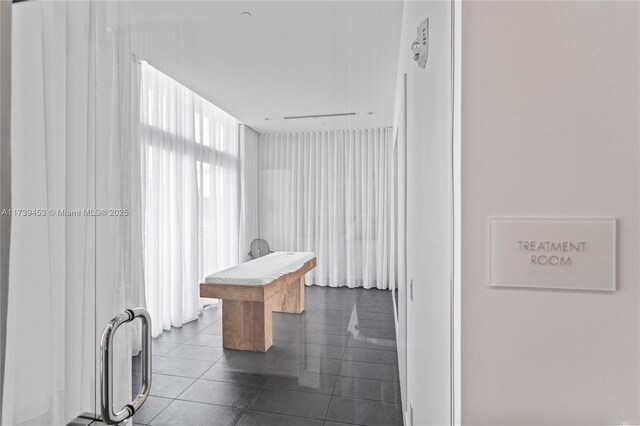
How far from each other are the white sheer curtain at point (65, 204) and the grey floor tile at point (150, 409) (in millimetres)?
509

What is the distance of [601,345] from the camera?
1.67 feet

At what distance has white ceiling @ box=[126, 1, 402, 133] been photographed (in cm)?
166

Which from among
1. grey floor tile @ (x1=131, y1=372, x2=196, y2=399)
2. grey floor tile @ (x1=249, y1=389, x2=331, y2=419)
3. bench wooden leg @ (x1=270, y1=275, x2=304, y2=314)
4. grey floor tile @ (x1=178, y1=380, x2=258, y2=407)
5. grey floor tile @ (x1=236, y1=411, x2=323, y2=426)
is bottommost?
grey floor tile @ (x1=236, y1=411, x2=323, y2=426)

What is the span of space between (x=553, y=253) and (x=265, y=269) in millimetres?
1347

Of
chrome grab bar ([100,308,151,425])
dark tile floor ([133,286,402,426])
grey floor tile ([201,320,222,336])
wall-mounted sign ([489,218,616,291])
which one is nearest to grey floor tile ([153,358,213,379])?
dark tile floor ([133,286,402,426])

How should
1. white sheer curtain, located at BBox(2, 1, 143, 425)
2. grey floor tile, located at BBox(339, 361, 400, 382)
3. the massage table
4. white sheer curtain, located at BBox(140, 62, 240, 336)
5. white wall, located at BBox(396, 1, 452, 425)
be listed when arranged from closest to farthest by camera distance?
white wall, located at BBox(396, 1, 452, 425) < white sheer curtain, located at BBox(2, 1, 143, 425) < white sheer curtain, located at BBox(140, 62, 240, 336) < the massage table < grey floor tile, located at BBox(339, 361, 400, 382)

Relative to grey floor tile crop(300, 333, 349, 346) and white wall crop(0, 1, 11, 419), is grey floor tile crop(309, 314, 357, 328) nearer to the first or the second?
grey floor tile crop(300, 333, 349, 346)

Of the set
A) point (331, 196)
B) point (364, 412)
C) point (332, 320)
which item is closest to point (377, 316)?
point (332, 320)

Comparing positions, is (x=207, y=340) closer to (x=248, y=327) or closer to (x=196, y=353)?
(x=196, y=353)

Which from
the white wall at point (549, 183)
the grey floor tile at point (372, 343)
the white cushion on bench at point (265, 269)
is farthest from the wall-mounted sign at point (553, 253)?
the grey floor tile at point (372, 343)

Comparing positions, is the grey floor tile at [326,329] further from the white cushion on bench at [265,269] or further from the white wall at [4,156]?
the white wall at [4,156]

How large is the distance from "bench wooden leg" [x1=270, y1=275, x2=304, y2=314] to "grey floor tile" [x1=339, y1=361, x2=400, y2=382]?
1.41 ft

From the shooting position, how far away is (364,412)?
1765 millimetres

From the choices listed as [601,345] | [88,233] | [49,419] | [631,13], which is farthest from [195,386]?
[631,13]
